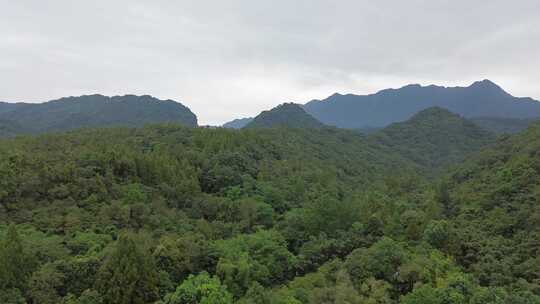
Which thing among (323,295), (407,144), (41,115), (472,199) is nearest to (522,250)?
(472,199)

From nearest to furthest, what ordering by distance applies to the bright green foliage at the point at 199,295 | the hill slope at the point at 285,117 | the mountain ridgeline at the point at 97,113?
the bright green foliage at the point at 199,295 → the hill slope at the point at 285,117 → the mountain ridgeline at the point at 97,113

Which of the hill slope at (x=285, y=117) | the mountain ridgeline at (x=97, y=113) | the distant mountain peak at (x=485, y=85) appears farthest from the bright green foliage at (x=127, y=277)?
the distant mountain peak at (x=485, y=85)

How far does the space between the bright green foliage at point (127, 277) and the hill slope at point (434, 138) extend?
6591 centimetres

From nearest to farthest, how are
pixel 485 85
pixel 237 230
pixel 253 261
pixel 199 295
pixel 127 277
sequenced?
1. pixel 199 295
2. pixel 127 277
3. pixel 253 261
4. pixel 237 230
5. pixel 485 85

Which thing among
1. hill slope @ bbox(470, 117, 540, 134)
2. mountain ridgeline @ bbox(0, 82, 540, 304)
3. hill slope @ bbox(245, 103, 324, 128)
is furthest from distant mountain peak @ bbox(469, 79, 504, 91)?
mountain ridgeline @ bbox(0, 82, 540, 304)

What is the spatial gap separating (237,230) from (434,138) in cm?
7323

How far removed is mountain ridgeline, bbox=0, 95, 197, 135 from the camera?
4759 inches

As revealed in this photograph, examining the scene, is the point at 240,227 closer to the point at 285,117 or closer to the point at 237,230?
the point at 237,230

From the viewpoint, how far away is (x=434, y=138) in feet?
303

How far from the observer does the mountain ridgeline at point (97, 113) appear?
121 metres

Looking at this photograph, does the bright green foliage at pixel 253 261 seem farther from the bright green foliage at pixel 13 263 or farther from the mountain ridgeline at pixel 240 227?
the bright green foliage at pixel 13 263

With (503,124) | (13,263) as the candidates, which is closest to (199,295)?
(13,263)

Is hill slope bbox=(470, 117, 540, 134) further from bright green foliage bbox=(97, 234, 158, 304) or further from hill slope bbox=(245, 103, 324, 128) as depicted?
bright green foliage bbox=(97, 234, 158, 304)

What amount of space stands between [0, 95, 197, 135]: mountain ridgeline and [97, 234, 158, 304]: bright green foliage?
9550cm
